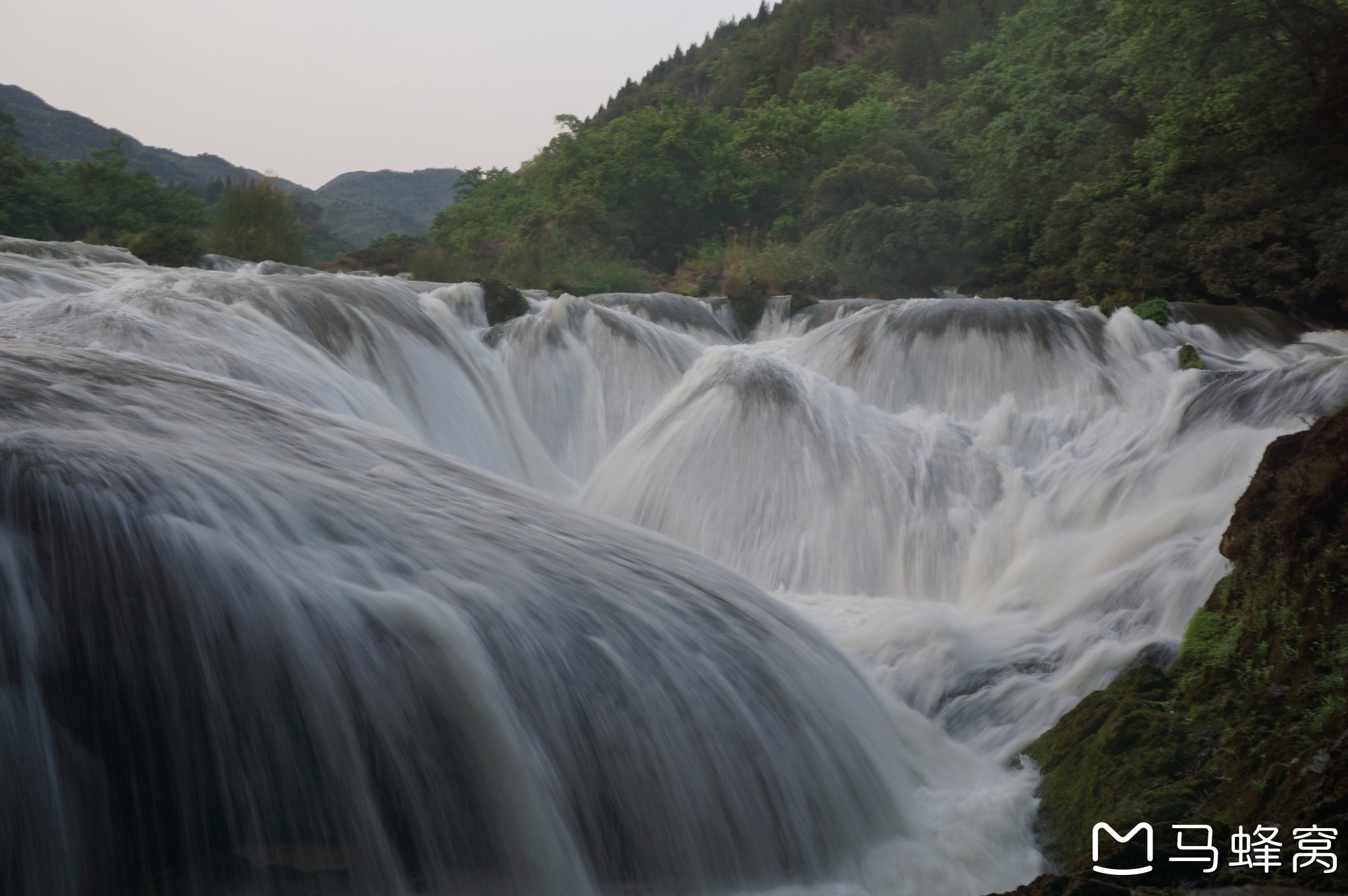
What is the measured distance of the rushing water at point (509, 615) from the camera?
2.56m

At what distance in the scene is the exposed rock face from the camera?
2.96 metres

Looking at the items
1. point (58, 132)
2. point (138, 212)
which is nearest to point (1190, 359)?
point (138, 212)

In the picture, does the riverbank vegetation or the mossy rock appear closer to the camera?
the mossy rock

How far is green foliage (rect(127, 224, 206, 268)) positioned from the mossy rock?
4.07m

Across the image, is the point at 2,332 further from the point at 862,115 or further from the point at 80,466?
the point at 862,115

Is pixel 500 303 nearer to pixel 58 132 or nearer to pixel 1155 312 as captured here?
pixel 1155 312

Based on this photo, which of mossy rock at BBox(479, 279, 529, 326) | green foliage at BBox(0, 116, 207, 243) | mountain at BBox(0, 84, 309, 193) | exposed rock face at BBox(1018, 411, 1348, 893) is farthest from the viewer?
mountain at BBox(0, 84, 309, 193)

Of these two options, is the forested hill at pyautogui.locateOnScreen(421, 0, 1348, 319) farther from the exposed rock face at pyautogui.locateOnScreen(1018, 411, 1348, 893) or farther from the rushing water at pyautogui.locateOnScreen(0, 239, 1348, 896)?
the exposed rock face at pyautogui.locateOnScreen(1018, 411, 1348, 893)

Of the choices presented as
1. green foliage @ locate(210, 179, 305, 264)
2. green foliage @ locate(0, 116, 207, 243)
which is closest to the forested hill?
green foliage @ locate(210, 179, 305, 264)

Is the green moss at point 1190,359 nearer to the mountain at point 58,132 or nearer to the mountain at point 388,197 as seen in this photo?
the mountain at point 58,132

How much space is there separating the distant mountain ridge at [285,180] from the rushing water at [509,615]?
13.2 m

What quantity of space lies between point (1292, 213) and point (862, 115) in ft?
62.7

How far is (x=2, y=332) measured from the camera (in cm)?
562

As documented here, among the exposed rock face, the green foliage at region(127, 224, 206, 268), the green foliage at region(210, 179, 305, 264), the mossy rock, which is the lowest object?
the exposed rock face
